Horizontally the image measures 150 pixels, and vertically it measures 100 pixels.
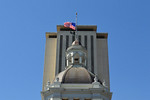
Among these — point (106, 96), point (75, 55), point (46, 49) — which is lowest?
point (106, 96)

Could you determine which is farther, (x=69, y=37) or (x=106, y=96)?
(x=69, y=37)

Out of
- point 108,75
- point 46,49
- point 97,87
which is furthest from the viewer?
point 46,49

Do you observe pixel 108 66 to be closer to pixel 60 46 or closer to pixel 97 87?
pixel 60 46

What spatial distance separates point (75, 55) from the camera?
4747 centimetres

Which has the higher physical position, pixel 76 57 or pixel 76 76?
pixel 76 57

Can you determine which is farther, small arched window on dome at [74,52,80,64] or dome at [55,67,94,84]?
small arched window on dome at [74,52,80,64]

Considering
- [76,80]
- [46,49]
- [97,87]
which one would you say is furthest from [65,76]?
[46,49]

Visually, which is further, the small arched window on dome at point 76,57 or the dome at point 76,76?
the small arched window on dome at point 76,57

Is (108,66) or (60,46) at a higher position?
(60,46)

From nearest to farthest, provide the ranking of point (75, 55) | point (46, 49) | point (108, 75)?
point (75, 55), point (108, 75), point (46, 49)

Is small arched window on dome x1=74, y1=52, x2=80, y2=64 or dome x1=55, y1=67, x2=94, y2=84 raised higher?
small arched window on dome x1=74, y1=52, x2=80, y2=64

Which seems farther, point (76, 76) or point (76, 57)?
point (76, 57)

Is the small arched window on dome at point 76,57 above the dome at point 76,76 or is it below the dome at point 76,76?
above

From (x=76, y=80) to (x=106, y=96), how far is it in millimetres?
4701
